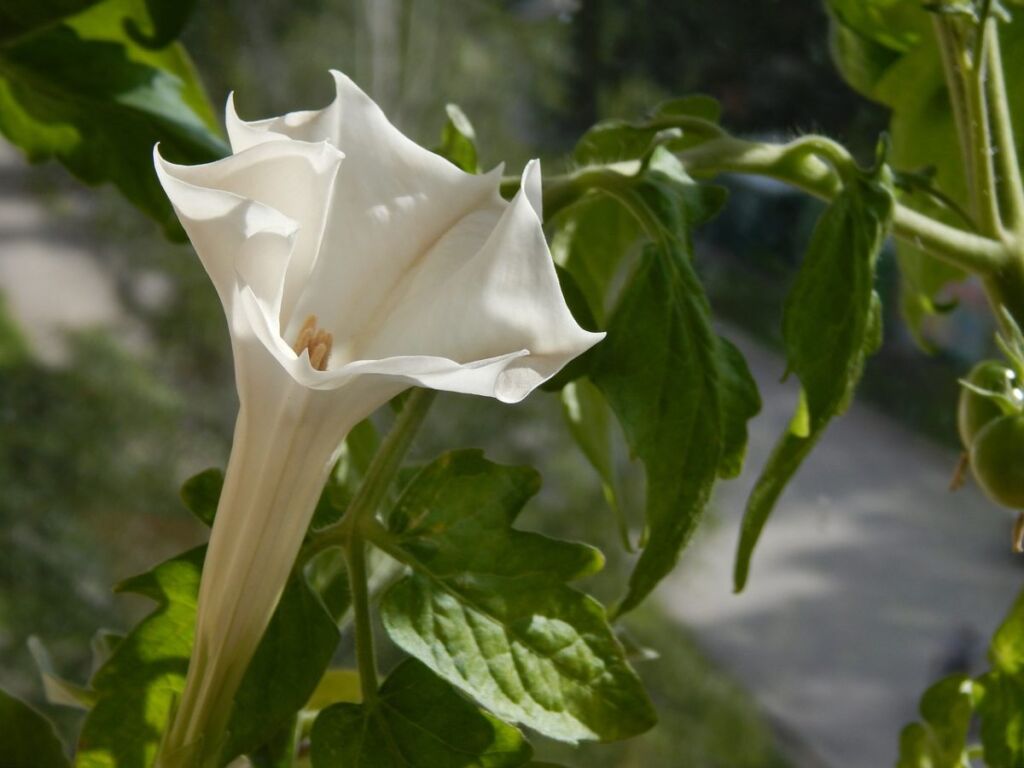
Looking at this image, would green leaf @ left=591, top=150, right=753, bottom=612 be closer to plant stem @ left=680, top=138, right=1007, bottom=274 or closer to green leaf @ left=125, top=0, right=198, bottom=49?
plant stem @ left=680, top=138, right=1007, bottom=274

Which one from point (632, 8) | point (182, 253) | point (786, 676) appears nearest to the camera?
point (632, 8)

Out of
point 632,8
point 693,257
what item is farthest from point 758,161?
point 632,8

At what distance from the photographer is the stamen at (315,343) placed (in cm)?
19

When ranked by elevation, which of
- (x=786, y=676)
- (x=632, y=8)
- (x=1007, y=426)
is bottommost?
(x=786, y=676)

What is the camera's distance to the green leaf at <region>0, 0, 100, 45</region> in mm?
323

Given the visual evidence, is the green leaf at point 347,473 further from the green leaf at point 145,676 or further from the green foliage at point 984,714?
the green foliage at point 984,714

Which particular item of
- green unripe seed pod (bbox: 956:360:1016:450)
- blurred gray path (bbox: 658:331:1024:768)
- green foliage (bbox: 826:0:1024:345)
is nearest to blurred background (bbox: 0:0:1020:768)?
blurred gray path (bbox: 658:331:1024:768)

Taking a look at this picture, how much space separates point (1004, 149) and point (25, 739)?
22cm

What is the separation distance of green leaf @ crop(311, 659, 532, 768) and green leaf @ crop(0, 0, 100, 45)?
8.6 inches

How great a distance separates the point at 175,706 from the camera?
0.63ft

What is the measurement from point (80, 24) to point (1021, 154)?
0.26 m

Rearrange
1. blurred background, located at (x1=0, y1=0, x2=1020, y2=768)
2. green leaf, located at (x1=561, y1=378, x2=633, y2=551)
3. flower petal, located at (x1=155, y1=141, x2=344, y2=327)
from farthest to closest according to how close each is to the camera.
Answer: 1. blurred background, located at (x1=0, y1=0, x2=1020, y2=768)
2. green leaf, located at (x1=561, y1=378, x2=633, y2=551)
3. flower petal, located at (x1=155, y1=141, x2=344, y2=327)

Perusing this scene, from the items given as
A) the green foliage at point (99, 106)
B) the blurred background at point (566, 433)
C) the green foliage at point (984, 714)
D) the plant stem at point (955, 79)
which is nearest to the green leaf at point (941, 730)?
the green foliage at point (984, 714)

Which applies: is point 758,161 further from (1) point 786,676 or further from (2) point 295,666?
(1) point 786,676
